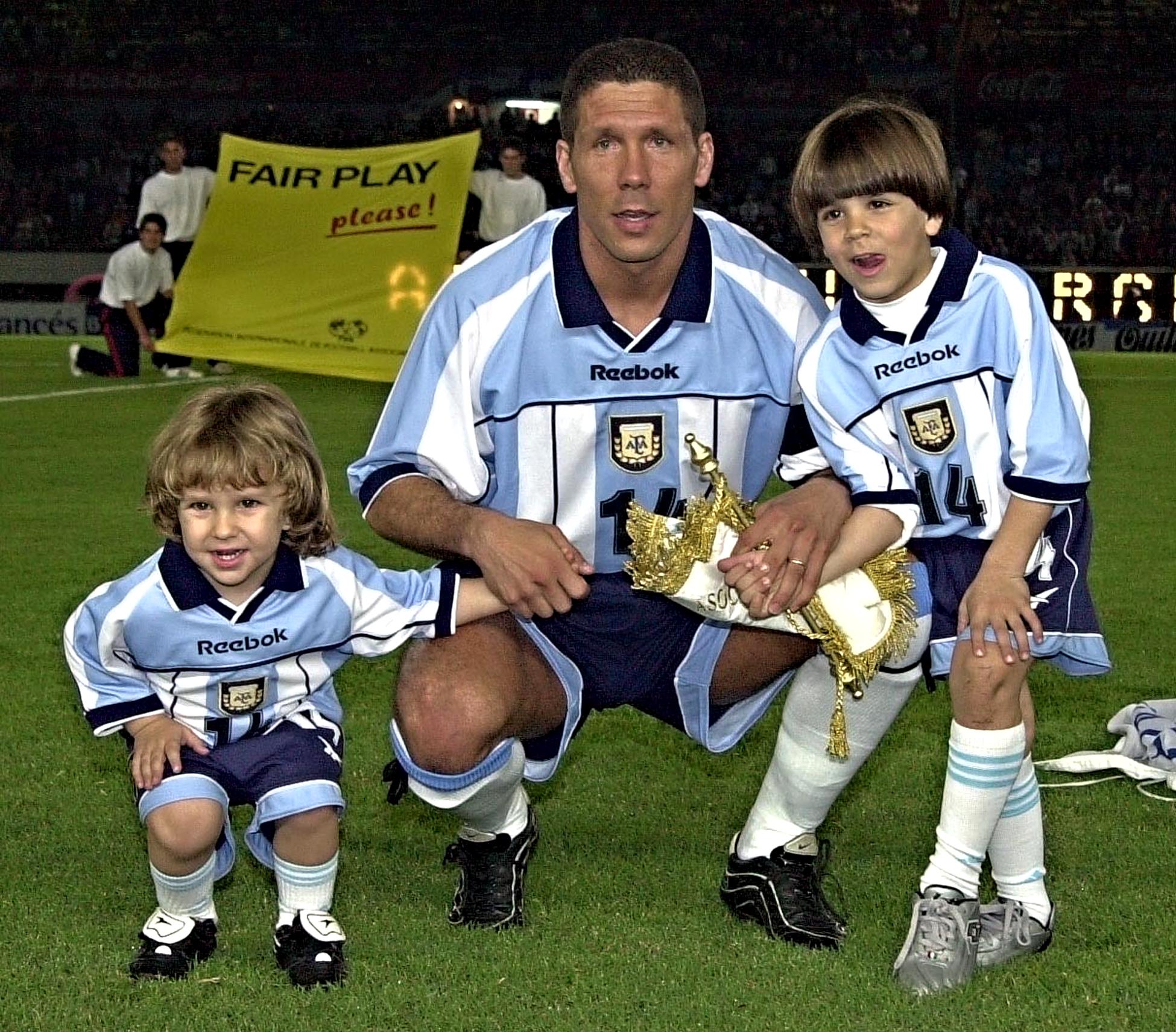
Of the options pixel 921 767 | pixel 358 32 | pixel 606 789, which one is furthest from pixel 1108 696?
pixel 358 32

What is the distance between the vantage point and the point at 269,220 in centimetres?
1345

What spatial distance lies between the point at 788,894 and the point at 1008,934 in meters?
0.34

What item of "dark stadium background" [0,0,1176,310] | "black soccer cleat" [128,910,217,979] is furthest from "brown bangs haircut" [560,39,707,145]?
"dark stadium background" [0,0,1176,310]

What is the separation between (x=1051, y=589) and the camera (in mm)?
2803

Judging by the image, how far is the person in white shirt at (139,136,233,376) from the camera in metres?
14.2

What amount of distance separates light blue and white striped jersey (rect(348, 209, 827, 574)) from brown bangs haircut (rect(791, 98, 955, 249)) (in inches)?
10.1

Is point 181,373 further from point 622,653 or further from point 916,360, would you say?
point 916,360

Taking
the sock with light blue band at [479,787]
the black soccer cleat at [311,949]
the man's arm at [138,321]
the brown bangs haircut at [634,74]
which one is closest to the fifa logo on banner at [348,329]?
the man's arm at [138,321]

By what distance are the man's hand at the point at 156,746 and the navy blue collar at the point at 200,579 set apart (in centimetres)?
19

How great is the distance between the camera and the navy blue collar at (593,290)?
303 cm

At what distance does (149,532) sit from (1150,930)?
4.64m

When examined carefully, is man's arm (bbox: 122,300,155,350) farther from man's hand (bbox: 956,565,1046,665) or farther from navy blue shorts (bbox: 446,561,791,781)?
man's hand (bbox: 956,565,1046,665)

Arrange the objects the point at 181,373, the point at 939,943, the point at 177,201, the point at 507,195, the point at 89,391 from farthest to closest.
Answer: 1. the point at 507,195
2. the point at 177,201
3. the point at 181,373
4. the point at 89,391
5. the point at 939,943

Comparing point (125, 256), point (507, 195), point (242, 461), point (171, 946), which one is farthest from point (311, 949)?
point (507, 195)
